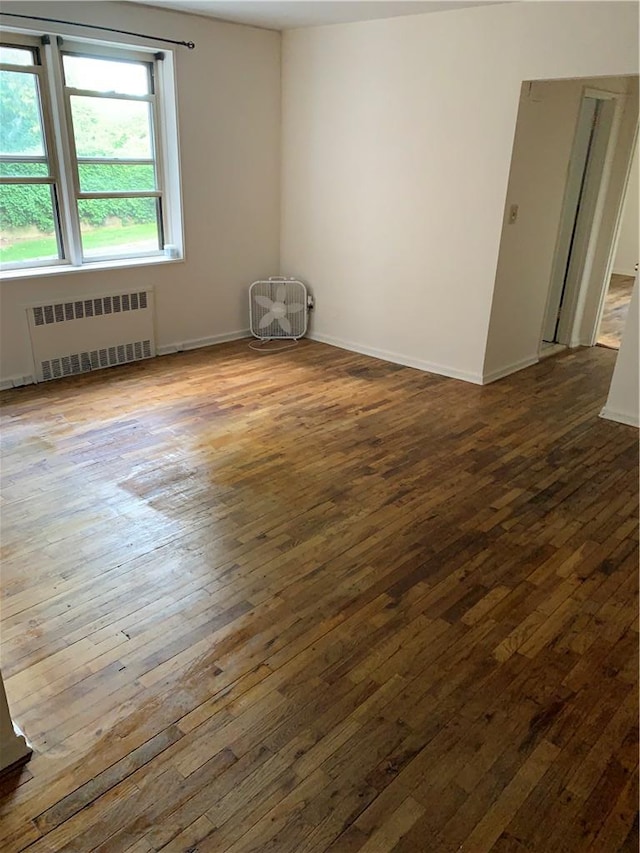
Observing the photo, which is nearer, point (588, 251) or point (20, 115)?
point (20, 115)

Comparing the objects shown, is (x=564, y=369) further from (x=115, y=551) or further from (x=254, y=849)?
(x=254, y=849)

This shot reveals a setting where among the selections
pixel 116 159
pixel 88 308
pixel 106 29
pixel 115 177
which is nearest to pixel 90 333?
pixel 88 308

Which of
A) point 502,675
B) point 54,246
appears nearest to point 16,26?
point 54,246

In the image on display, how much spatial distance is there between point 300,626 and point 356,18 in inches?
178

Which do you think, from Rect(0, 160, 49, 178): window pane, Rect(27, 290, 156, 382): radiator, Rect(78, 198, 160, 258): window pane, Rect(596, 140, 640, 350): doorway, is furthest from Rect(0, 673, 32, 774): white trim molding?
Rect(596, 140, 640, 350): doorway

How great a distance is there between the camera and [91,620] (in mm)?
2379

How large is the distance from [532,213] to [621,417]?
1694 millimetres

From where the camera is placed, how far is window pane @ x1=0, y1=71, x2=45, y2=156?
4195mm

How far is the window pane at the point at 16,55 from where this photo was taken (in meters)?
4.15

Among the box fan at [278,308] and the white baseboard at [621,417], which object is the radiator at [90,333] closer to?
the box fan at [278,308]

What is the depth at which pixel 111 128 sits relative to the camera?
479 cm

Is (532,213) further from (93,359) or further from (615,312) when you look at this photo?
(93,359)

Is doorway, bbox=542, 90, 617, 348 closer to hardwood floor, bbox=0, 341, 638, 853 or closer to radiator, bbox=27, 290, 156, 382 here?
hardwood floor, bbox=0, 341, 638, 853

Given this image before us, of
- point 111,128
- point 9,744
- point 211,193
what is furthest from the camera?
point 211,193
